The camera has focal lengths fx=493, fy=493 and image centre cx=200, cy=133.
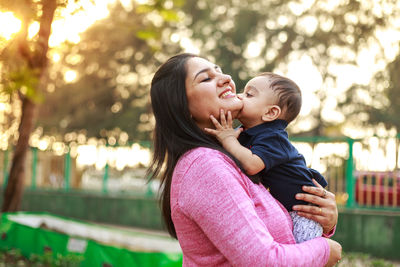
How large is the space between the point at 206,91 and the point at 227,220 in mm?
537

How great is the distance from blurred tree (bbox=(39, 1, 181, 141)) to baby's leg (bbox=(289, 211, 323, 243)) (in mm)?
19278

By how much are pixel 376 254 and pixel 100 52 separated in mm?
15663

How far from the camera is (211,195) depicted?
60.2 inches

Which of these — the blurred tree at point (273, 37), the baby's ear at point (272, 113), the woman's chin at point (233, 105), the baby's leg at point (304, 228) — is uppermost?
the blurred tree at point (273, 37)

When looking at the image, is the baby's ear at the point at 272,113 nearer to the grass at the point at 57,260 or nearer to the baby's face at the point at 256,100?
the baby's face at the point at 256,100

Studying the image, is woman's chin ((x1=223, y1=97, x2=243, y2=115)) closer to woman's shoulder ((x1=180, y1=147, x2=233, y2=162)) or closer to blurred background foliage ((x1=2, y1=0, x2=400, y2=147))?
woman's shoulder ((x1=180, y1=147, x2=233, y2=162))

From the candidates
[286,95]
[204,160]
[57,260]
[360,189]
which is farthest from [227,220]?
[360,189]

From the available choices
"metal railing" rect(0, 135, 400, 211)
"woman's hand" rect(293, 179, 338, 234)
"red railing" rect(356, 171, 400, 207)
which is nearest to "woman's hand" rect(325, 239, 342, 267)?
"woman's hand" rect(293, 179, 338, 234)

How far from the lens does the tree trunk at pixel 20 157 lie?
7125 millimetres

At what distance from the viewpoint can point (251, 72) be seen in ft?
63.7

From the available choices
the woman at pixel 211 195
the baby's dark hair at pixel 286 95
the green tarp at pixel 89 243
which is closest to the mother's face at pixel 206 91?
the woman at pixel 211 195

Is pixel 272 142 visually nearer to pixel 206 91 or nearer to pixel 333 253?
pixel 206 91

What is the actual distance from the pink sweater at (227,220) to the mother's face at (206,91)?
0.22 metres

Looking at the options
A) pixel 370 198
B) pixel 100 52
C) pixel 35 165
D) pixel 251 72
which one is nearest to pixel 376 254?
pixel 370 198
